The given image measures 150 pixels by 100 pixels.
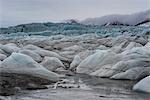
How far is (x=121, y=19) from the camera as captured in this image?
97.6ft

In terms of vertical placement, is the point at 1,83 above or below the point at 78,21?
below

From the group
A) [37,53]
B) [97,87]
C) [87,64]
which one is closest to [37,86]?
[97,87]

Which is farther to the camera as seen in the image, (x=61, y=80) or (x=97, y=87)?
(x=61, y=80)

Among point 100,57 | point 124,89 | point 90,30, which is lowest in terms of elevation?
point 124,89

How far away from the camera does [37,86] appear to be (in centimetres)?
759

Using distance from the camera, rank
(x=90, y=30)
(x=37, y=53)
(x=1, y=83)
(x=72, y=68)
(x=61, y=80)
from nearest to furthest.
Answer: (x=1, y=83) → (x=61, y=80) → (x=72, y=68) → (x=37, y=53) → (x=90, y=30)

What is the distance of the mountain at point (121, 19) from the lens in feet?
84.1

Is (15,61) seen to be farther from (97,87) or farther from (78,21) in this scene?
(78,21)

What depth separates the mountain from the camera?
25625 millimetres

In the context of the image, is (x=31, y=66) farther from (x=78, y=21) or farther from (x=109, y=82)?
(x=78, y=21)

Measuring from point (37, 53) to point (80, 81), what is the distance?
14.3 ft

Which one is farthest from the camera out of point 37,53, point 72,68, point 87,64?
point 37,53

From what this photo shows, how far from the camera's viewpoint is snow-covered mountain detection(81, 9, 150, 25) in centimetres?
2562

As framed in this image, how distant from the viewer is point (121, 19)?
97.6 ft
